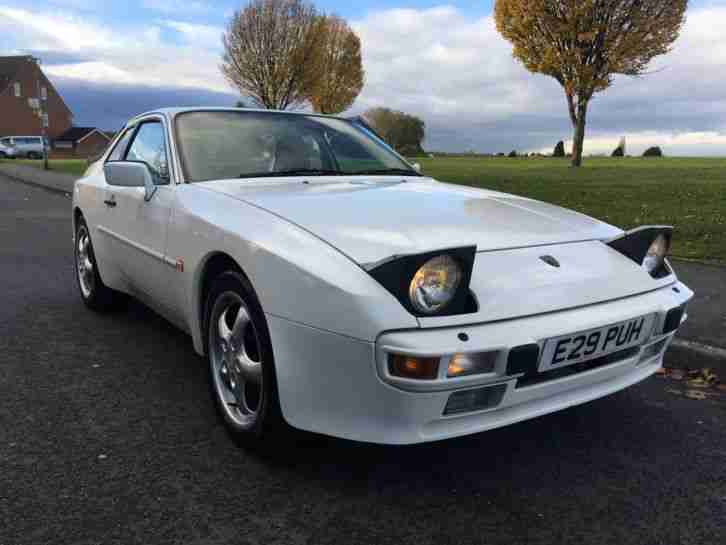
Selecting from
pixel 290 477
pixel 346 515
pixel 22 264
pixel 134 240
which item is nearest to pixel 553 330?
pixel 346 515

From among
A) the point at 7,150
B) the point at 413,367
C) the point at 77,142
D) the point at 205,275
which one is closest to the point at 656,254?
the point at 413,367

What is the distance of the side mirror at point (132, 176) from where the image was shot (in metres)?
3.46

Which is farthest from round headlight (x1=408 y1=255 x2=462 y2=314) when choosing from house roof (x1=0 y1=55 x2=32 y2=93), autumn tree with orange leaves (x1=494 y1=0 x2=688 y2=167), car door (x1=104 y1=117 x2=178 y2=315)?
house roof (x1=0 y1=55 x2=32 y2=93)

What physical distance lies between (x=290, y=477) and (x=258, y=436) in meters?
0.20

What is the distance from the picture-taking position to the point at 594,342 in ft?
8.01

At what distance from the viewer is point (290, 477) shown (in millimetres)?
2578

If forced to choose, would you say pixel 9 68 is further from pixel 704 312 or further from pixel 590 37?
pixel 704 312

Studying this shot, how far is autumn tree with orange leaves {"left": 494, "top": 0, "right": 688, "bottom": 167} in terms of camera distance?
1094 inches

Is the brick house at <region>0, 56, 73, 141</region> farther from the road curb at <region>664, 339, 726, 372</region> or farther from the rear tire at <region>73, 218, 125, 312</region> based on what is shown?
the road curb at <region>664, 339, 726, 372</region>

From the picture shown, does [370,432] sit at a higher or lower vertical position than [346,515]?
higher

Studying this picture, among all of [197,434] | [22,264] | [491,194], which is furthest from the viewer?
[22,264]

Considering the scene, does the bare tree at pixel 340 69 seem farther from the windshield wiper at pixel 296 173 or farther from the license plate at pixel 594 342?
the license plate at pixel 594 342

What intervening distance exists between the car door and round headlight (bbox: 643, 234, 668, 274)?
7.09ft

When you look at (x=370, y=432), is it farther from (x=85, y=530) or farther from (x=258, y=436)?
(x=85, y=530)
